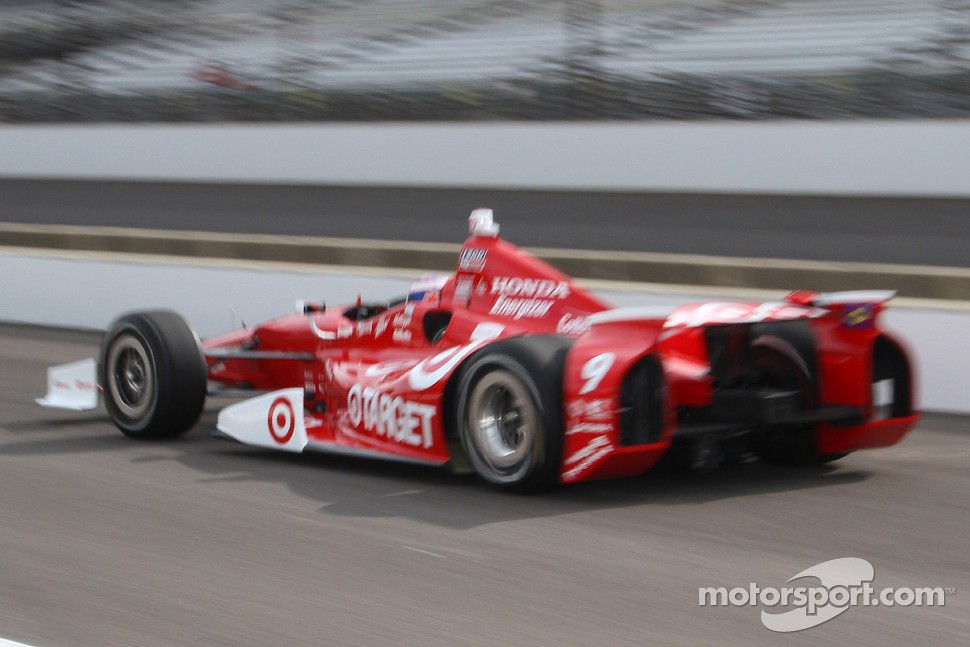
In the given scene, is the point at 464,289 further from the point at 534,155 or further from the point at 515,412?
the point at 534,155

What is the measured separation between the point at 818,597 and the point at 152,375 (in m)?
4.07

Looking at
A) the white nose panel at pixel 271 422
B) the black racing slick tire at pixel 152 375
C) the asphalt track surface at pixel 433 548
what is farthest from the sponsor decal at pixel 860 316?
the black racing slick tire at pixel 152 375

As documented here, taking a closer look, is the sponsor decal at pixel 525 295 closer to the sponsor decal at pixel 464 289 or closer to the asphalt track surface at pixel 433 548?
the sponsor decal at pixel 464 289

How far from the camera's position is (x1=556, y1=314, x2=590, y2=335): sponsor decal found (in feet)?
20.7

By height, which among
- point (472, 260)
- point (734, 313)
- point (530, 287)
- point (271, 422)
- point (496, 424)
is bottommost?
point (271, 422)

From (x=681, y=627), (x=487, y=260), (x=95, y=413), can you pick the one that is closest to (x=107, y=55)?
(x=95, y=413)

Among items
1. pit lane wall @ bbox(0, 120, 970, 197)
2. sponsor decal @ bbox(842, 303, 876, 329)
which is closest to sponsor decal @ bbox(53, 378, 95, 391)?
sponsor decal @ bbox(842, 303, 876, 329)

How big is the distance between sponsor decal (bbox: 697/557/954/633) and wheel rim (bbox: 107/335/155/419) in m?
3.91

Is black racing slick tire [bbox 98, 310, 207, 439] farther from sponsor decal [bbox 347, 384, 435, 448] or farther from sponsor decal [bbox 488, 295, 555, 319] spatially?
sponsor decal [bbox 488, 295, 555, 319]

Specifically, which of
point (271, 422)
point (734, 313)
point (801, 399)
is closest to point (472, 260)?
Result: point (271, 422)

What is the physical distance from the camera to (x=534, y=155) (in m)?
15.9

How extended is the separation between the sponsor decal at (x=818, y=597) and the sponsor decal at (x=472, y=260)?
2.55 m

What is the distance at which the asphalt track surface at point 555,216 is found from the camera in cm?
1327

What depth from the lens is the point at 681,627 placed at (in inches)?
162
